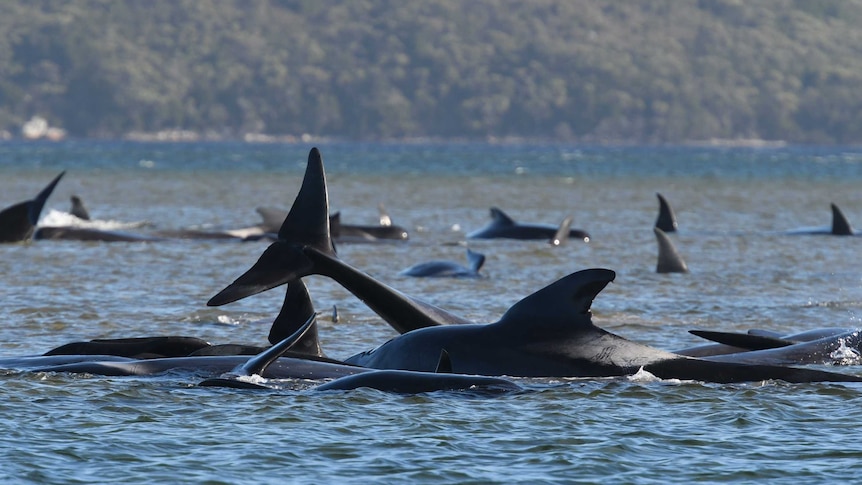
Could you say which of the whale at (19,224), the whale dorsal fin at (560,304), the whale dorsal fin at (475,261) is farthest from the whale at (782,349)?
the whale at (19,224)

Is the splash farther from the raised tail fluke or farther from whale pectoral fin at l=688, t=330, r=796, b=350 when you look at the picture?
the raised tail fluke

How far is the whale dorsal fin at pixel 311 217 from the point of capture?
15.3 metres

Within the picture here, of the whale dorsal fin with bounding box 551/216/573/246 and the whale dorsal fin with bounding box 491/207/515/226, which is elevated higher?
the whale dorsal fin with bounding box 491/207/515/226

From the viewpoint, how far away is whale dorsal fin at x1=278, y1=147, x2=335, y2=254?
50.1ft

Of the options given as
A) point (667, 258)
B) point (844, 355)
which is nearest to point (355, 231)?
point (667, 258)

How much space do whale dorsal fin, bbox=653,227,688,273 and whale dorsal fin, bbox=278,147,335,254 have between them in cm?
1263

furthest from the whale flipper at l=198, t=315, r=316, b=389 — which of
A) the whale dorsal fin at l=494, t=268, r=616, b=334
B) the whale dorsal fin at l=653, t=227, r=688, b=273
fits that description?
the whale dorsal fin at l=653, t=227, r=688, b=273

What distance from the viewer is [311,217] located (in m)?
15.4

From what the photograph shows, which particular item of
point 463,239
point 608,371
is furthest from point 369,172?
point 608,371

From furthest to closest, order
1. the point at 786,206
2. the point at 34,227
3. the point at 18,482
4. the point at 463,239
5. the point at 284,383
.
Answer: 1. the point at 786,206
2. the point at 463,239
3. the point at 34,227
4. the point at 284,383
5. the point at 18,482

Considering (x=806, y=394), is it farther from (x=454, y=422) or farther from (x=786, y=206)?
(x=786, y=206)

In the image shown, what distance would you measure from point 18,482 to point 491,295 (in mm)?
13745

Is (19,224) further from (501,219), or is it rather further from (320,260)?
(320,260)

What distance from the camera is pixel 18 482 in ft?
34.2
